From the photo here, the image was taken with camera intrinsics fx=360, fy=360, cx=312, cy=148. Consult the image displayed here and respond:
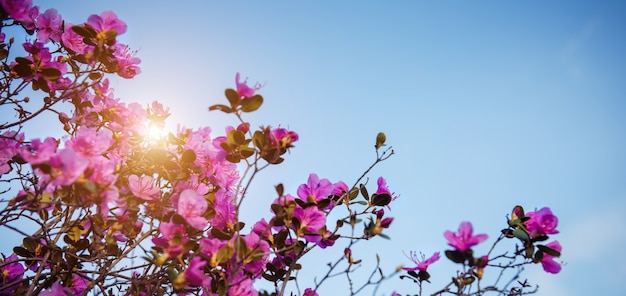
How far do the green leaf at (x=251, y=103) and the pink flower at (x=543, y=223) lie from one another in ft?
5.01

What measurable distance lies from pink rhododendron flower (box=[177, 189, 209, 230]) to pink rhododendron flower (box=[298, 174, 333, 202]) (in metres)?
0.57

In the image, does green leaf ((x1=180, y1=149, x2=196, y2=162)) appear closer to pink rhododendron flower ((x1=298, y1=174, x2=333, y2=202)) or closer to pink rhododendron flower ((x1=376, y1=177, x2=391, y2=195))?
pink rhododendron flower ((x1=298, y1=174, x2=333, y2=202))

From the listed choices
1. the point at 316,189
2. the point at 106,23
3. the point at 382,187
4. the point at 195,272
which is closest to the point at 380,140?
the point at 382,187

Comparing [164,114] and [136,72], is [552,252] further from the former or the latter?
[136,72]

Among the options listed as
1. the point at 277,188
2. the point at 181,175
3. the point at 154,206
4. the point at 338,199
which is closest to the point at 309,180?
the point at 338,199

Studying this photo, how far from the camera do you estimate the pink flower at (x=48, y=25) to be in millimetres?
2322

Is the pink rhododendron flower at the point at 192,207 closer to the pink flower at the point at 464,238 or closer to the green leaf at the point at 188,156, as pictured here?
the green leaf at the point at 188,156

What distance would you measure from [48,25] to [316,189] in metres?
2.04

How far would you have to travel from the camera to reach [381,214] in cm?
231

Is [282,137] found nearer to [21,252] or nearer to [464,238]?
[464,238]

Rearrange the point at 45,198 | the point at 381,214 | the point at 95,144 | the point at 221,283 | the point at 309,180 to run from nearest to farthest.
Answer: the point at 45,198
the point at 95,144
the point at 221,283
the point at 309,180
the point at 381,214

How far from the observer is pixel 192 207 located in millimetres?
1786

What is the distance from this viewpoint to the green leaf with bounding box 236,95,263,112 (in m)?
1.73

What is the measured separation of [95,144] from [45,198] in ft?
0.96
